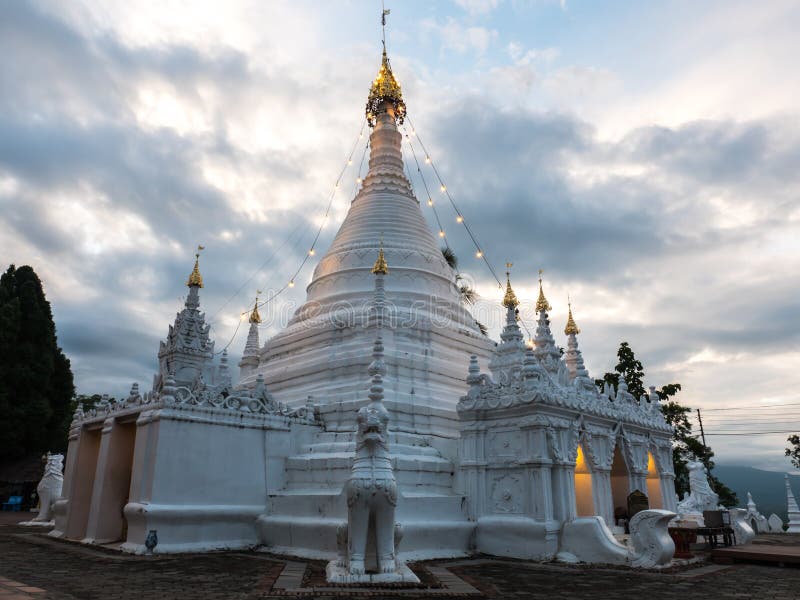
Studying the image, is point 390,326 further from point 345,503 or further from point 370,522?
point 370,522

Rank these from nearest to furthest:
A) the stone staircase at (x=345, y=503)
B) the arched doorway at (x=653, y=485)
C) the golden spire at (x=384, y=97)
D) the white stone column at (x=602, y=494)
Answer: the stone staircase at (x=345, y=503) → the white stone column at (x=602, y=494) → the arched doorway at (x=653, y=485) → the golden spire at (x=384, y=97)

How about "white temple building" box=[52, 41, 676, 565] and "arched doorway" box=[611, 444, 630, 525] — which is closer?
"white temple building" box=[52, 41, 676, 565]

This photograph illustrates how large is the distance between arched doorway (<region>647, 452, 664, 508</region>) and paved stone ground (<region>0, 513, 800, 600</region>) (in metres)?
6.96

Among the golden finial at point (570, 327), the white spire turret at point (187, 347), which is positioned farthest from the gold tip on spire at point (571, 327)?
the white spire turret at point (187, 347)

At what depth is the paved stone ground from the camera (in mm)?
10180

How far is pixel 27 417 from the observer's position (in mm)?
37375

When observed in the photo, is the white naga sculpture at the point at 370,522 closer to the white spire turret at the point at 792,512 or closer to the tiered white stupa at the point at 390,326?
the tiered white stupa at the point at 390,326

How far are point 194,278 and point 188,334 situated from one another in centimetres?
230

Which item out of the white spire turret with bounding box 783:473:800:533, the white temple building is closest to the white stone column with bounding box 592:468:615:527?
the white temple building

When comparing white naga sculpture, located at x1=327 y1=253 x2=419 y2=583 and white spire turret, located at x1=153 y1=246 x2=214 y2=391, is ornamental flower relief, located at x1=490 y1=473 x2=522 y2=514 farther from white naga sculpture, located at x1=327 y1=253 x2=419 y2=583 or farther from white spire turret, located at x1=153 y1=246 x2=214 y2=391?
white spire turret, located at x1=153 y1=246 x2=214 y2=391

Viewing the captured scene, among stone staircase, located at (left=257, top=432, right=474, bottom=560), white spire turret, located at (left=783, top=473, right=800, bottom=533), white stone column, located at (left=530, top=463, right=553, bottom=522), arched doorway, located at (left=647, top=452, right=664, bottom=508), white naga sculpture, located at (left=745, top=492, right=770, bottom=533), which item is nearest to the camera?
stone staircase, located at (left=257, top=432, right=474, bottom=560)

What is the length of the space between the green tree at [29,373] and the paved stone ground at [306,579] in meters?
25.0

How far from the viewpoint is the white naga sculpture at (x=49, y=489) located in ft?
87.1

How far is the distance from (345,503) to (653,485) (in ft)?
45.0
